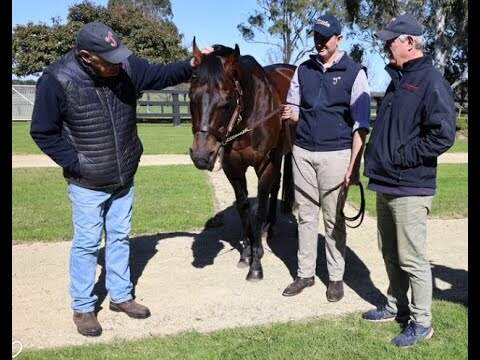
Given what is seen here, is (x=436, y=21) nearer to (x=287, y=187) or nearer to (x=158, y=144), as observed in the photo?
(x=158, y=144)

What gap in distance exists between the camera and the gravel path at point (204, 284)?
4.02 meters

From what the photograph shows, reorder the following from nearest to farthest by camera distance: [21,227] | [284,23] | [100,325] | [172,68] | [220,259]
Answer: [100,325] → [172,68] → [220,259] → [21,227] → [284,23]

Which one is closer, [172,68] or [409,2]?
[172,68]

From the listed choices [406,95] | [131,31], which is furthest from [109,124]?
[131,31]

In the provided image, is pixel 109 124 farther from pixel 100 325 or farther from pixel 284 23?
pixel 284 23

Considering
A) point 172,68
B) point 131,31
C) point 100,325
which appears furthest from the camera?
point 131,31

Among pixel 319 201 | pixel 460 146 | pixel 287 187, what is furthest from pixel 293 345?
pixel 460 146

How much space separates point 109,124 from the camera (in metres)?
3.71

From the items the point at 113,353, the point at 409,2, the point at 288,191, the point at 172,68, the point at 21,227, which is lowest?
the point at 113,353

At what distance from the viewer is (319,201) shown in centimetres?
438

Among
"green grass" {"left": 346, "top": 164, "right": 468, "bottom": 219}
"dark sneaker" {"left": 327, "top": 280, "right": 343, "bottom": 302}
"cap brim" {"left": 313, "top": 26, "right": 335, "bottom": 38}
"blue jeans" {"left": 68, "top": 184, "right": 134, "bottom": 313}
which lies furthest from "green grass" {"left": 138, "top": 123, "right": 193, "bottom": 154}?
"cap brim" {"left": 313, "top": 26, "right": 335, "bottom": 38}

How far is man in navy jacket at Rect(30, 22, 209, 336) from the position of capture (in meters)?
3.50

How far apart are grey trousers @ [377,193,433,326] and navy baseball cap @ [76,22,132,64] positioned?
6.81 feet
